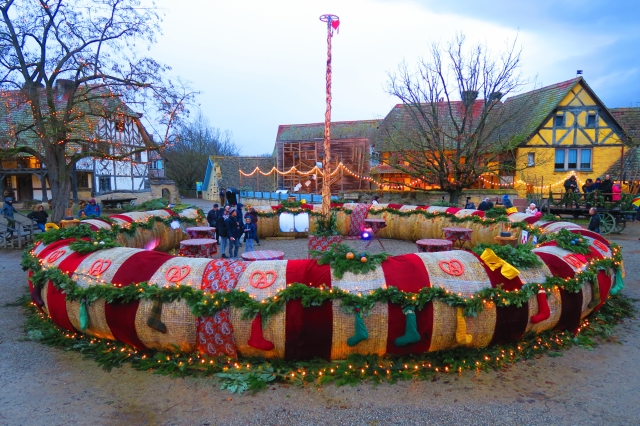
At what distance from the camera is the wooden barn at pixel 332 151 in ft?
101

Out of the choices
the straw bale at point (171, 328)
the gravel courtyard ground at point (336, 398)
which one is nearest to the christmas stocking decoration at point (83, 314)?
the gravel courtyard ground at point (336, 398)

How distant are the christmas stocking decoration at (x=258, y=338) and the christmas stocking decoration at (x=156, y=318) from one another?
103 cm

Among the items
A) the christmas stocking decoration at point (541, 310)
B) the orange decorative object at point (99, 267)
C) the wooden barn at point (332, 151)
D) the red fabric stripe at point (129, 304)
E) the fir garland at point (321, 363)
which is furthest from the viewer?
the wooden barn at point (332, 151)

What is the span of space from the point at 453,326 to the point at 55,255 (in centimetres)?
559

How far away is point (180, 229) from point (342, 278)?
358 inches

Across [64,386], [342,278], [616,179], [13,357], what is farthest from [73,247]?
[616,179]

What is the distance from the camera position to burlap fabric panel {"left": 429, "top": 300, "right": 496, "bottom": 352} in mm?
4691

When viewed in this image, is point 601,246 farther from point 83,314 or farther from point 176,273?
point 83,314

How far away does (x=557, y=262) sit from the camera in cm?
548

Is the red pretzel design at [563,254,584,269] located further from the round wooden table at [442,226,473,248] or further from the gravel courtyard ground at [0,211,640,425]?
the round wooden table at [442,226,473,248]

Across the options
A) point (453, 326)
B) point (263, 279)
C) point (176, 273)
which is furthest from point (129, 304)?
point (453, 326)

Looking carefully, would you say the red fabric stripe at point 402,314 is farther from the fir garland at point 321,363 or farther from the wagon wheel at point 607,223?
the wagon wheel at point 607,223

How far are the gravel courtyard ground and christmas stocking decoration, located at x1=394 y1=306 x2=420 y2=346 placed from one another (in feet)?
1.47

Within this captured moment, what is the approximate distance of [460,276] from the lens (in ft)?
16.2
